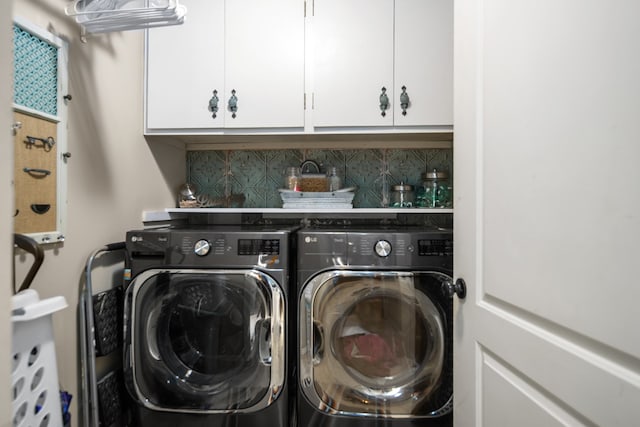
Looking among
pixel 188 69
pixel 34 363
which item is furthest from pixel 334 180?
pixel 34 363

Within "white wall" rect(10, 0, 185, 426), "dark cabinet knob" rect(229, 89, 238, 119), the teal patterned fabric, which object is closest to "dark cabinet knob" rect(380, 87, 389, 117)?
"dark cabinet knob" rect(229, 89, 238, 119)

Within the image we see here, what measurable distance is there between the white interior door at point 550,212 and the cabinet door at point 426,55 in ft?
1.84

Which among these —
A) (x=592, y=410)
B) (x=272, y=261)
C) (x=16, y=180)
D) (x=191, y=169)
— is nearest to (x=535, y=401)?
(x=592, y=410)

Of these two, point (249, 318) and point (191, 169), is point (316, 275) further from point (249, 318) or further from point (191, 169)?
point (191, 169)

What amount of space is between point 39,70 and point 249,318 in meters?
1.16

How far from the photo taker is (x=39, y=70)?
41.9 inches

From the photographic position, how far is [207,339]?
4.38 feet

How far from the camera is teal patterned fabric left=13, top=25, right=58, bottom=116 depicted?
0.98 metres

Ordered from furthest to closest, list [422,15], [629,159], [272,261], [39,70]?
1. [422,15]
2. [272,261]
3. [39,70]
4. [629,159]

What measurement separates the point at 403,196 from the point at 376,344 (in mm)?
854

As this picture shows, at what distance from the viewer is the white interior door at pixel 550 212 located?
480 millimetres

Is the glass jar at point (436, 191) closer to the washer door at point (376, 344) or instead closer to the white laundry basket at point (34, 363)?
the washer door at point (376, 344)

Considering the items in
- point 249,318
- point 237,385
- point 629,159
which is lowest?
point 237,385

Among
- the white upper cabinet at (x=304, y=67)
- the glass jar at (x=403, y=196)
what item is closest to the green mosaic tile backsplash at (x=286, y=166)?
the glass jar at (x=403, y=196)
